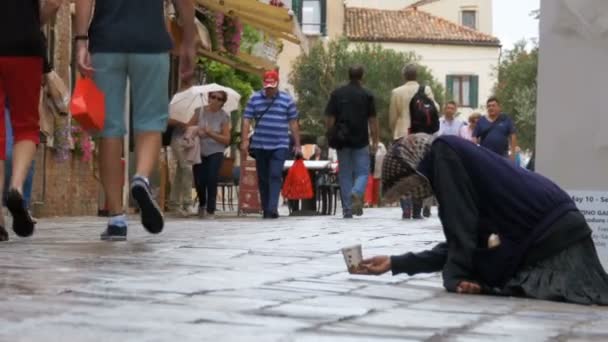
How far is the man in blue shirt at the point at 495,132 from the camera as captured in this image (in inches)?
786

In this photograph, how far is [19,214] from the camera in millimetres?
9953

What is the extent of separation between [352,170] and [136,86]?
9020 mm

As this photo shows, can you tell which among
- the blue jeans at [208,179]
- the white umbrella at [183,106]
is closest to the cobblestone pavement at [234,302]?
the blue jeans at [208,179]

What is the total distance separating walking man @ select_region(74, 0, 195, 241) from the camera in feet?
33.1

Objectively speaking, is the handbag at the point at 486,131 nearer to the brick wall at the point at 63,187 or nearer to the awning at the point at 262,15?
the brick wall at the point at 63,187

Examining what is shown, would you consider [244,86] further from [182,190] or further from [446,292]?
[446,292]

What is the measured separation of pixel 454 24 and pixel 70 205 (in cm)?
6250

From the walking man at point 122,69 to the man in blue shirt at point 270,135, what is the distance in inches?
348

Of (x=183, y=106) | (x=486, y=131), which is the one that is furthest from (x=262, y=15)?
(x=486, y=131)

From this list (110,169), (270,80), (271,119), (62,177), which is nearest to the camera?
(110,169)

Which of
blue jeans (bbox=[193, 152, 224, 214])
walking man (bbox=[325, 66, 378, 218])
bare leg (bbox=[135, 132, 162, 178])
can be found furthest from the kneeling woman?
blue jeans (bbox=[193, 152, 224, 214])

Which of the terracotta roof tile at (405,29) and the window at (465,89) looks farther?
the terracotta roof tile at (405,29)

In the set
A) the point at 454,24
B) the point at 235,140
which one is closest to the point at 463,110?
the point at 454,24

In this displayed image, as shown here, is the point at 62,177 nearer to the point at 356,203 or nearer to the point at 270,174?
the point at 270,174
